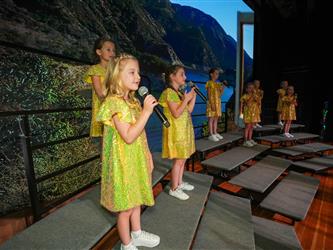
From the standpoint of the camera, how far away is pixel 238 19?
716 cm

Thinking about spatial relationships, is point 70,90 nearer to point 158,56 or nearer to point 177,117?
point 177,117

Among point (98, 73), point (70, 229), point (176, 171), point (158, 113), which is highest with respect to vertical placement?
point (98, 73)

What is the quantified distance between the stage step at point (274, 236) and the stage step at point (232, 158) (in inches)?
30.4

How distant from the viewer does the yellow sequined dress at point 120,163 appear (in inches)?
48.5

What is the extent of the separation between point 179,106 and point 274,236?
150 cm

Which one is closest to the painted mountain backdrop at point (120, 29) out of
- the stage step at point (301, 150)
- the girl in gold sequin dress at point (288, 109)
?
the girl in gold sequin dress at point (288, 109)

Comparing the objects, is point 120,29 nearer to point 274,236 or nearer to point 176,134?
point 176,134

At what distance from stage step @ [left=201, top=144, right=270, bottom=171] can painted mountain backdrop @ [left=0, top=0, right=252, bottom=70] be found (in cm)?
703

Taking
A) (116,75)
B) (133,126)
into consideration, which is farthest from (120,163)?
(116,75)

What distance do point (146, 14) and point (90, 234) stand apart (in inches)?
765

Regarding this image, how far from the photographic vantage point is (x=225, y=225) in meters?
1.94

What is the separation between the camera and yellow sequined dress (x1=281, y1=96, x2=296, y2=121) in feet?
16.3

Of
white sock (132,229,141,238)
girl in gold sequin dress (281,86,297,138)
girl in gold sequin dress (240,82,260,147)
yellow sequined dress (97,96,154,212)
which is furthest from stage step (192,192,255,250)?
girl in gold sequin dress (281,86,297,138)

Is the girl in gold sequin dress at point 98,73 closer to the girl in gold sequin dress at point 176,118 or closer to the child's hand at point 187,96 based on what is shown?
the girl in gold sequin dress at point 176,118
